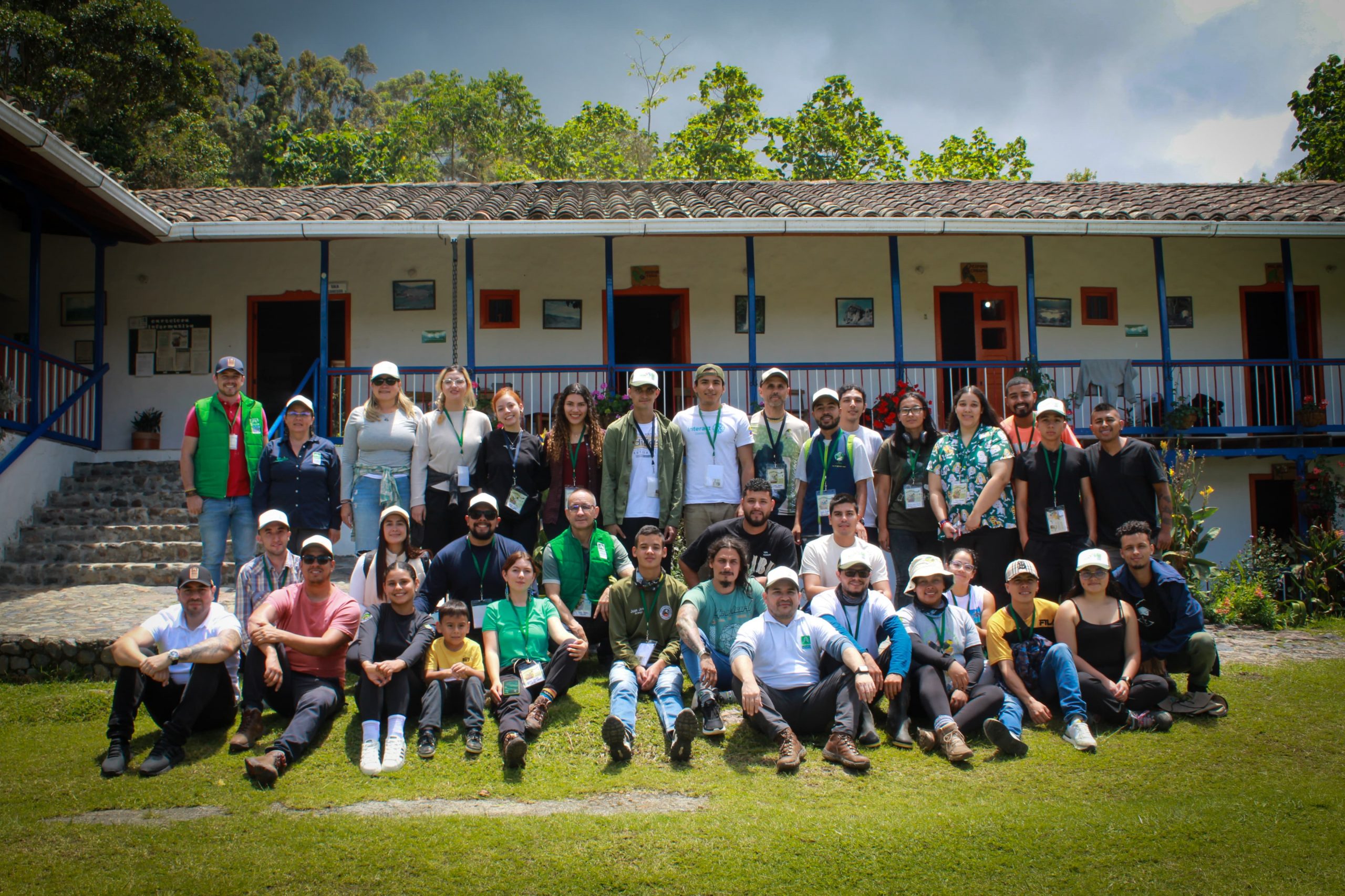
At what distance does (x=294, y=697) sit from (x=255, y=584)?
83 centimetres

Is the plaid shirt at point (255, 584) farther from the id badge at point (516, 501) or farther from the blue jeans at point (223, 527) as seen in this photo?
the id badge at point (516, 501)

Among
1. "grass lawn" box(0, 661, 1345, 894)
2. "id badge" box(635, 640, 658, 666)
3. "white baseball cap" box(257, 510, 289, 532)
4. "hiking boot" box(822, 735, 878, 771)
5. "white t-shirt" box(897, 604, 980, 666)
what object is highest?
"white baseball cap" box(257, 510, 289, 532)

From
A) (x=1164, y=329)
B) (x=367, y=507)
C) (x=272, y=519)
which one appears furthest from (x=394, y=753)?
(x=1164, y=329)

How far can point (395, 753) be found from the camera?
487 cm

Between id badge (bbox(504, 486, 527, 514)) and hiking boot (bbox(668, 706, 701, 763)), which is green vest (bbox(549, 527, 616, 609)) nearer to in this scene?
id badge (bbox(504, 486, 527, 514))

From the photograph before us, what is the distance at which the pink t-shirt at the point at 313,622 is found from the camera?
5.32m

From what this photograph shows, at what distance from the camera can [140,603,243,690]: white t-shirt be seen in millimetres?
5168

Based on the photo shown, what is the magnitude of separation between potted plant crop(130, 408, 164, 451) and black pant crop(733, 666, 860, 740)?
30.6ft

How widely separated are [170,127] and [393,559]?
728 inches

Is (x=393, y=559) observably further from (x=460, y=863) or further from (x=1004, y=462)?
Answer: (x=1004, y=462)

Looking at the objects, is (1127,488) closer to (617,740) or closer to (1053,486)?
(1053,486)

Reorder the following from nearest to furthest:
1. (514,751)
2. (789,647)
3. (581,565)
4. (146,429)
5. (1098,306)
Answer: (514,751) → (789,647) → (581,565) → (146,429) → (1098,306)

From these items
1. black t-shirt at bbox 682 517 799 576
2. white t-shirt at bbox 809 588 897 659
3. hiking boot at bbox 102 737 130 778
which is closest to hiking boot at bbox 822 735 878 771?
white t-shirt at bbox 809 588 897 659

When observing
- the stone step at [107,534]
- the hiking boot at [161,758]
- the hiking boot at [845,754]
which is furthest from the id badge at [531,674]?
the stone step at [107,534]
